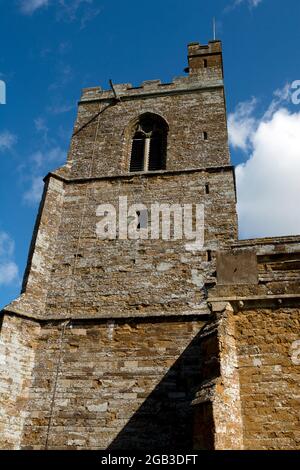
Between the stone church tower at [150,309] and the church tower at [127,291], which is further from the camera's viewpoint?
the church tower at [127,291]

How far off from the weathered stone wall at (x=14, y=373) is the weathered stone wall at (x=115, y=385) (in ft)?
0.57

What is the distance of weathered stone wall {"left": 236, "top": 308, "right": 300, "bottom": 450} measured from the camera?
17.6 ft

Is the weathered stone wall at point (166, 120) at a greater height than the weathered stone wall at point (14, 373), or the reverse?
the weathered stone wall at point (166, 120)

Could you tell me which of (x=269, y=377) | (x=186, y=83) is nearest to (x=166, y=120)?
(x=186, y=83)

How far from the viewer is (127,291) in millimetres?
10266

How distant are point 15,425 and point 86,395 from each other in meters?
1.44

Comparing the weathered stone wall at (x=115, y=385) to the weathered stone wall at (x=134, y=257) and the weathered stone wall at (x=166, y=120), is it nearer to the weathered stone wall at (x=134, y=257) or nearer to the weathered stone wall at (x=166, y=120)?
the weathered stone wall at (x=134, y=257)

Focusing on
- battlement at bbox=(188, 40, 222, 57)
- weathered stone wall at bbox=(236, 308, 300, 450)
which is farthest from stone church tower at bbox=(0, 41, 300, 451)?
battlement at bbox=(188, 40, 222, 57)

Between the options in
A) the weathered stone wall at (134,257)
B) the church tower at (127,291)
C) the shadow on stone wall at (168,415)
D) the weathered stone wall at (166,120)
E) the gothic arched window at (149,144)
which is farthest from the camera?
the gothic arched window at (149,144)

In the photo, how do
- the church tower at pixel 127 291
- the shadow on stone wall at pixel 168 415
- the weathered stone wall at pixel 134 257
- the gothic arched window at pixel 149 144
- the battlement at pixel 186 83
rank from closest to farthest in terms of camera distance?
the shadow on stone wall at pixel 168 415 < the church tower at pixel 127 291 < the weathered stone wall at pixel 134 257 < the gothic arched window at pixel 149 144 < the battlement at pixel 186 83

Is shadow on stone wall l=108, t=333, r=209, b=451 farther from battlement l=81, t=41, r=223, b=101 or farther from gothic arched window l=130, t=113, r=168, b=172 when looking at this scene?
battlement l=81, t=41, r=223, b=101

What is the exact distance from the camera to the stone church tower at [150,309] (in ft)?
19.1

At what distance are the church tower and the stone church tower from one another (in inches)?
1.1

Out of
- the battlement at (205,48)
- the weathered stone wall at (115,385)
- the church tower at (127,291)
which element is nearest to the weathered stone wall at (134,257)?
the church tower at (127,291)
